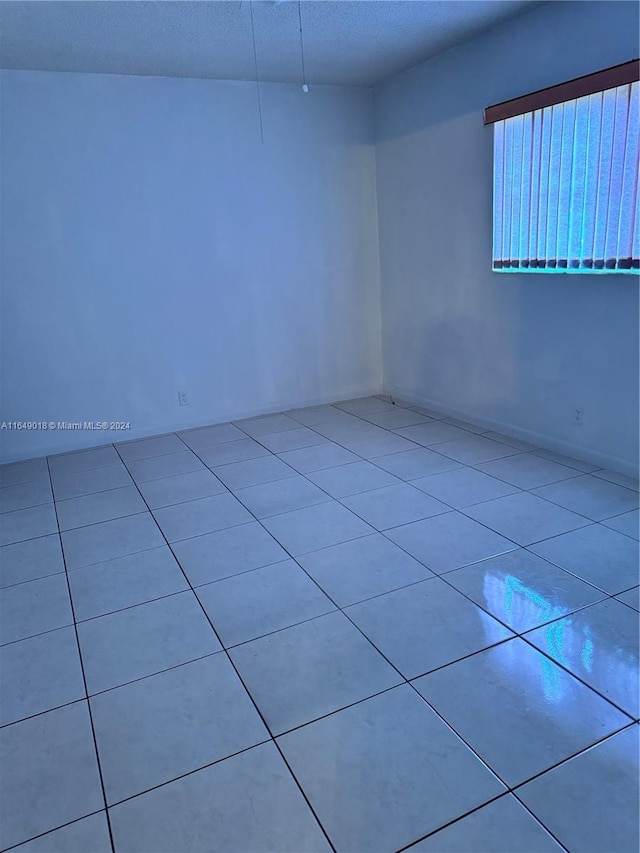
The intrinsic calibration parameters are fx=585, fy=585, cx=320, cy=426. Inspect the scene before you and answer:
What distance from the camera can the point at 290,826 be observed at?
1.38 m

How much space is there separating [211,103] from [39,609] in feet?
11.9

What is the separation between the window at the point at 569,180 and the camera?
2855 millimetres

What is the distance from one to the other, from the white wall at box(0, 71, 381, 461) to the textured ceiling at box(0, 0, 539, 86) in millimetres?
301

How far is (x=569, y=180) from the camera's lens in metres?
3.16

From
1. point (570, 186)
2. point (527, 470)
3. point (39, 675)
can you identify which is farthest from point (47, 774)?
point (570, 186)

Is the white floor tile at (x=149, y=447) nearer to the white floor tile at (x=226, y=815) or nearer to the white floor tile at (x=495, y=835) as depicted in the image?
the white floor tile at (x=226, y=815)

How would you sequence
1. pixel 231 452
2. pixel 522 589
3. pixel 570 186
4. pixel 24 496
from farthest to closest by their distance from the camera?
pixel 231 452 < pixel 24 496 < pixel 570 186 < pixel 522 589

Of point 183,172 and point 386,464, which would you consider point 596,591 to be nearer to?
point 386,464

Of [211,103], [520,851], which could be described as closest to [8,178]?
[211,103]

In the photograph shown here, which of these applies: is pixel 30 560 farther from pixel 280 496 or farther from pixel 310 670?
pixel 310 670

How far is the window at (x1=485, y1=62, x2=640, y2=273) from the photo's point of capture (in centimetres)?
286

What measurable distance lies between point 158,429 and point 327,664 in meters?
3.05

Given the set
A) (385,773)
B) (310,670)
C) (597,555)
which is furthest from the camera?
(597,555)

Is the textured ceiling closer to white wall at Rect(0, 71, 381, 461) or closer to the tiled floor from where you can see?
white wall at Rect(0, 71, 381, 461)
